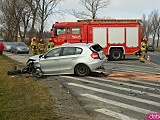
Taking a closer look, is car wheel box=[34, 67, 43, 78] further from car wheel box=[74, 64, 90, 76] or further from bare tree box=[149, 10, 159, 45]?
bare tree box=[149, 10, 159, 45]

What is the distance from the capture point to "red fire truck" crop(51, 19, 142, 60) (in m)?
23.9

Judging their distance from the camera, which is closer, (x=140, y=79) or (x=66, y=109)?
(x=66, y=109)

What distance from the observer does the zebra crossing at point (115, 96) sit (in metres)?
7.28

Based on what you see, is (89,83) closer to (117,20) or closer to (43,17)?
(117,20)

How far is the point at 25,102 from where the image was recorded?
26.5 feet

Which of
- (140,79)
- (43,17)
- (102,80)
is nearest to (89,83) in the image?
(102,80)

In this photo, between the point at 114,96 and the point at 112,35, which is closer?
the point at 114,96

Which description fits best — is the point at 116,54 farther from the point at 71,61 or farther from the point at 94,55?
the point at 71,61

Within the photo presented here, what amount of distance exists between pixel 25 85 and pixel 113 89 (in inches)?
117

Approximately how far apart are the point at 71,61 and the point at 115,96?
4910mm

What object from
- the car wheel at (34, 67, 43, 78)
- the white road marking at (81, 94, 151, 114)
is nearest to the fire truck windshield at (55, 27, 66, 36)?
the car wheel at (34, 67, 43, 78)

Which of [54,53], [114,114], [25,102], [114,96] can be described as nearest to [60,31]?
[54,53]

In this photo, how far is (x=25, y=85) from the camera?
1085 cm

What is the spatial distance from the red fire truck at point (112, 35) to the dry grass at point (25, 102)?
13.5 metres
